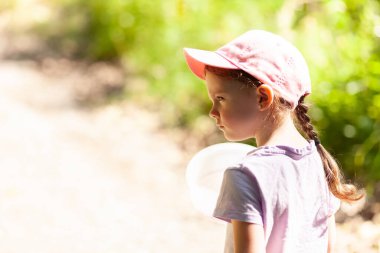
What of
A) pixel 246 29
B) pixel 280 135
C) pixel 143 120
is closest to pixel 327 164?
pixel 280 135

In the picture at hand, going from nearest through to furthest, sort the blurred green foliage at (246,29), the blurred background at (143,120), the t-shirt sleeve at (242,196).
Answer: the t-shirt sleeve at (242,196)
the blurred background at (143,120)
the blurred green foliage at (246,29)

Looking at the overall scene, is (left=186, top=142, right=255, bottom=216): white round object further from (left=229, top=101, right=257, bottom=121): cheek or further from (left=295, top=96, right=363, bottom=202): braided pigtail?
(left=229, top=101, right=257, bottom=121): cheek

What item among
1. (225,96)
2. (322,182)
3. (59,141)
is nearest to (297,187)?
(322,182)

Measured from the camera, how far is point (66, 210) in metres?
4.06

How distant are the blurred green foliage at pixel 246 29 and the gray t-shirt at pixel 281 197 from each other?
5.94ft

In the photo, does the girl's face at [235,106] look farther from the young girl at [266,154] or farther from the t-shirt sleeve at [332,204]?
the t-shirt sleeve at [332,204]

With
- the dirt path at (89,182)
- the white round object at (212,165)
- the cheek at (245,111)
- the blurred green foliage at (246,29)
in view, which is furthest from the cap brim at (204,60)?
the dirt path at (89,182)

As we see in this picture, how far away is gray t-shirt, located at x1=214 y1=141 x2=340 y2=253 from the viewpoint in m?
1.71

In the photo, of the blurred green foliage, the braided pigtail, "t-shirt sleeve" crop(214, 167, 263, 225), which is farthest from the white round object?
the blurred green foliage

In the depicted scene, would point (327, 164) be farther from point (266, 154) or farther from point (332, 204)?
point (266, 154)

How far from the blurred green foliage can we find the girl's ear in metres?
1.85

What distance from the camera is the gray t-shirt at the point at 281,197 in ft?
5.61

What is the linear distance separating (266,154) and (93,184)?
2.88m

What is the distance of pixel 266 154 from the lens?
5.84ft
